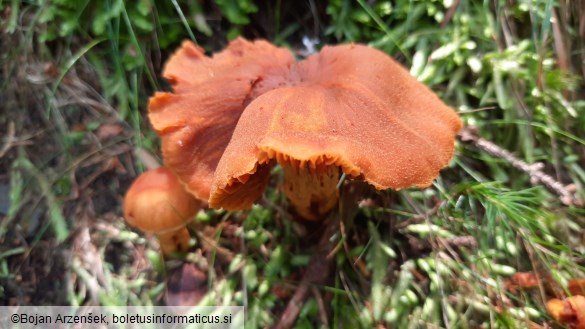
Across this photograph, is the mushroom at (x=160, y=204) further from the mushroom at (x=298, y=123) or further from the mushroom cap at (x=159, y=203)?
the mushroom at (x=298, y=123)

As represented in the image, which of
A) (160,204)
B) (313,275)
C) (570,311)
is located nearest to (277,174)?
(313,275)

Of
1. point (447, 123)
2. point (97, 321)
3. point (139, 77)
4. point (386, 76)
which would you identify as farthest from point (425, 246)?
point (139, 77)

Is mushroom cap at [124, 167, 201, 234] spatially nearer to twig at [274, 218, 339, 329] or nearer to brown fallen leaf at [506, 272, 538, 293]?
twig at [274, 218, 339, 329]

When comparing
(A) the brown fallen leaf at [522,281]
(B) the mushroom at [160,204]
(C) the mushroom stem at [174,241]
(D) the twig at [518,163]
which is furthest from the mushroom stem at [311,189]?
(A) the brown fallen leaf at [522,281]

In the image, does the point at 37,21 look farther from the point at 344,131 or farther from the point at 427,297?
the point at 427,297

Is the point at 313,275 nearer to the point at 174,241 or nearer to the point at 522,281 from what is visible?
the point at 174,241

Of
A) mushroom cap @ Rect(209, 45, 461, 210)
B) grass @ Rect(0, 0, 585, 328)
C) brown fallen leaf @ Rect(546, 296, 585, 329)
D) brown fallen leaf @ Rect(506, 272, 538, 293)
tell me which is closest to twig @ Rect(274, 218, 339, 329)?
grass @ Rect(0, 0, 585, 328)
